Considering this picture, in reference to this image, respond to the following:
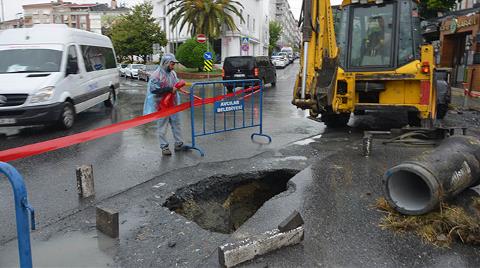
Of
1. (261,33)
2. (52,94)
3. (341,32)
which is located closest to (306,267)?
(341,32)

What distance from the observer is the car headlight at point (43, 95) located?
880 cm

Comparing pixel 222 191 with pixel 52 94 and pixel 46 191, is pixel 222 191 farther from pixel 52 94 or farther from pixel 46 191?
pixel 52 94

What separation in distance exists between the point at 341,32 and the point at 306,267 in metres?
6.70

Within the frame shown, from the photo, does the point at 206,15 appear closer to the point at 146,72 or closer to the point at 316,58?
the point at 146,72

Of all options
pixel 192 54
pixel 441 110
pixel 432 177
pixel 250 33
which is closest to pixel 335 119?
pixel 441 110

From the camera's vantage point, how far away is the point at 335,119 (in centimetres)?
1034

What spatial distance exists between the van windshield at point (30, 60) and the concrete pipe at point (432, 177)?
316 inches

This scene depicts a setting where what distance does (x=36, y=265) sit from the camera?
3.57m

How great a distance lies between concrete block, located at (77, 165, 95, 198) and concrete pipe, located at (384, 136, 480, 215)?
3618 mm

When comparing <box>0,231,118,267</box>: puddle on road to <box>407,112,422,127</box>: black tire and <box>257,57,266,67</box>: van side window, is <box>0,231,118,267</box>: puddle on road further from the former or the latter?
<box>257,57,266,67</box>: van side window

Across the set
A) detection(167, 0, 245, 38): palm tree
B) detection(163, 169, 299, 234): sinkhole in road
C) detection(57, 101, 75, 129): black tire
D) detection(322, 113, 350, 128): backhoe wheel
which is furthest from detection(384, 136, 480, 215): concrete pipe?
detection(167, 0, 245, 38): palm tree

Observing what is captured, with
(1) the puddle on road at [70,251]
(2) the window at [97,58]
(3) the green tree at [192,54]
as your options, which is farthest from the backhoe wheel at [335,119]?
(3) the green tree at [192,54]

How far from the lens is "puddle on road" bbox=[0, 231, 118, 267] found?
3.62 metres

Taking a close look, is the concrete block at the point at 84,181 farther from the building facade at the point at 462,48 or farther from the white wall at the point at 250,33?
the white wall at the point at 250,33
